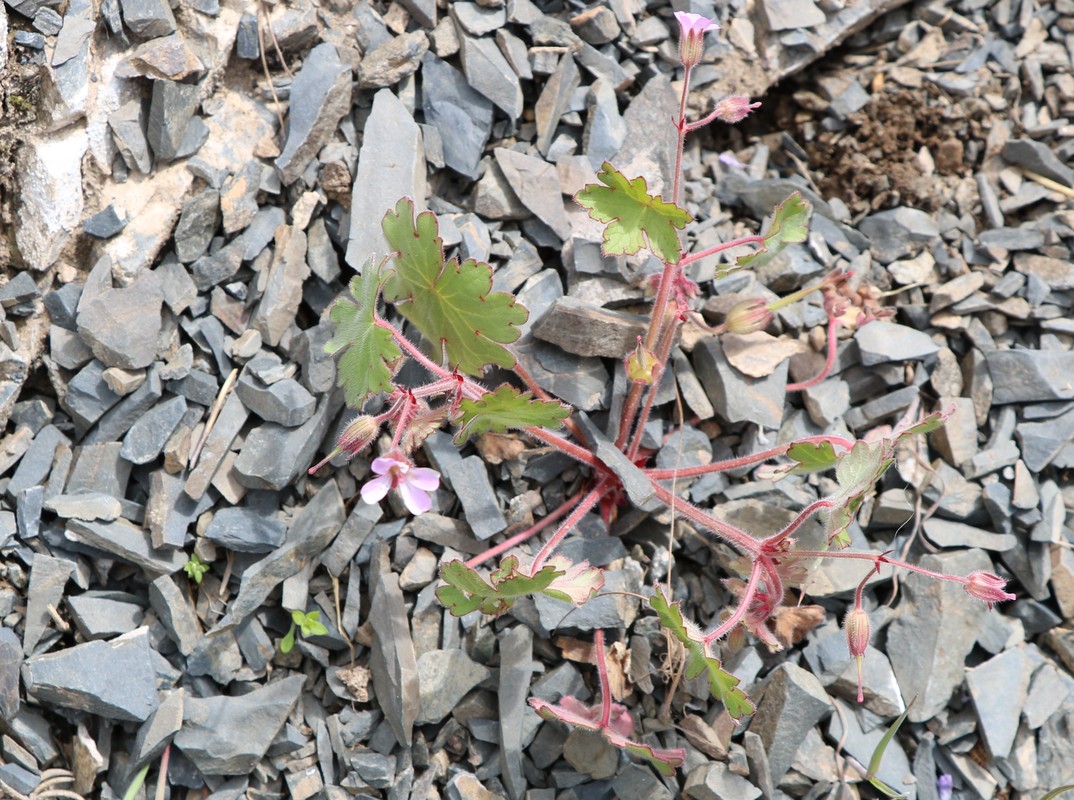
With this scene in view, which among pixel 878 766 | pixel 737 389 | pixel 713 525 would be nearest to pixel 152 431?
pixel 713 525

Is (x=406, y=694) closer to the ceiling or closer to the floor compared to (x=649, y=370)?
closer to the floor

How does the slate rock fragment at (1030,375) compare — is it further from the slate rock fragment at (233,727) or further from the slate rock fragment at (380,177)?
the slate rock fragment at (233,727)

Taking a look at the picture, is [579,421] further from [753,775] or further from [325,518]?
[753,775]

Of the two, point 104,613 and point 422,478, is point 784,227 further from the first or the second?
point 104,613

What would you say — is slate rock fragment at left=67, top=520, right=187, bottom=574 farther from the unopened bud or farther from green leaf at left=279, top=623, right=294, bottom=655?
the unopened bud

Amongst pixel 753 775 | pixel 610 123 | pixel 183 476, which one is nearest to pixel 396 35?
pixel 610 123

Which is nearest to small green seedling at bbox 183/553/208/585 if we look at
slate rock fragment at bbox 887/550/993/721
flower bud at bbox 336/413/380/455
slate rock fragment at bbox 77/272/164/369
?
slate rock fragment at bbox 77/272/164/369
